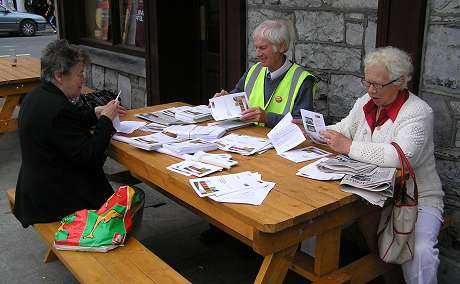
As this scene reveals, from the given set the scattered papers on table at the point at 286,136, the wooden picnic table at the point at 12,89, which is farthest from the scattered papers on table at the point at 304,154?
the wooden picnic table at the point at 12,89

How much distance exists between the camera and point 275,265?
7.47 ft

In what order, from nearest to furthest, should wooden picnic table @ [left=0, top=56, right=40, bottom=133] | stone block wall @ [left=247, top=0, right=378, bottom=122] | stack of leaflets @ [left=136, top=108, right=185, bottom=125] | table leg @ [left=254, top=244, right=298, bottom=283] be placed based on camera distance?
table leg @ [left=254, top=244, right=298, bottom=283] → stack of leaflets @ [left=136, top=108, right=185, bottom=125] → stone block wall @ [left=247, top=0, right=378, bottom=122] → wooden picnic table @ [left=0, top=56, right=40, bottom=133]

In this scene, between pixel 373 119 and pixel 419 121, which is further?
pixel 373 119

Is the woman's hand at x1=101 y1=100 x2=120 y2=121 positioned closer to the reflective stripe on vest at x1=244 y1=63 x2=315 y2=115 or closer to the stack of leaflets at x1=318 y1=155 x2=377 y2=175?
the reflective stripe on vest at x1=244 y1=63 x2=315 y2=115

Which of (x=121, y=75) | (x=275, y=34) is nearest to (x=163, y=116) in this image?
(x=275, y=34)

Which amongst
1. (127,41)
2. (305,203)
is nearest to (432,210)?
(305,203)

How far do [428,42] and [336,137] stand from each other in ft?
3.07

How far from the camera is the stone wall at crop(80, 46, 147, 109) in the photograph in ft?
21.5

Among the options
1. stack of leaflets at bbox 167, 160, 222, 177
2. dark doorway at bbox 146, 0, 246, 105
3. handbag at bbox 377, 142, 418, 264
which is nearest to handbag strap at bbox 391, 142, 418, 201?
handbag at bbox 377, 142, 418, 264

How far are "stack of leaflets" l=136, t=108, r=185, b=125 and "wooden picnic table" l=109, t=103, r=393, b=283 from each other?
2.24 feet

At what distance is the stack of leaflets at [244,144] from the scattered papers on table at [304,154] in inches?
6.2

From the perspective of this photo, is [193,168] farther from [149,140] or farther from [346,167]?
[346,167]

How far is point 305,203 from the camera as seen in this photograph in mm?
2256

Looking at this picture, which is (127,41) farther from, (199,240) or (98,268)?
(98,268)
